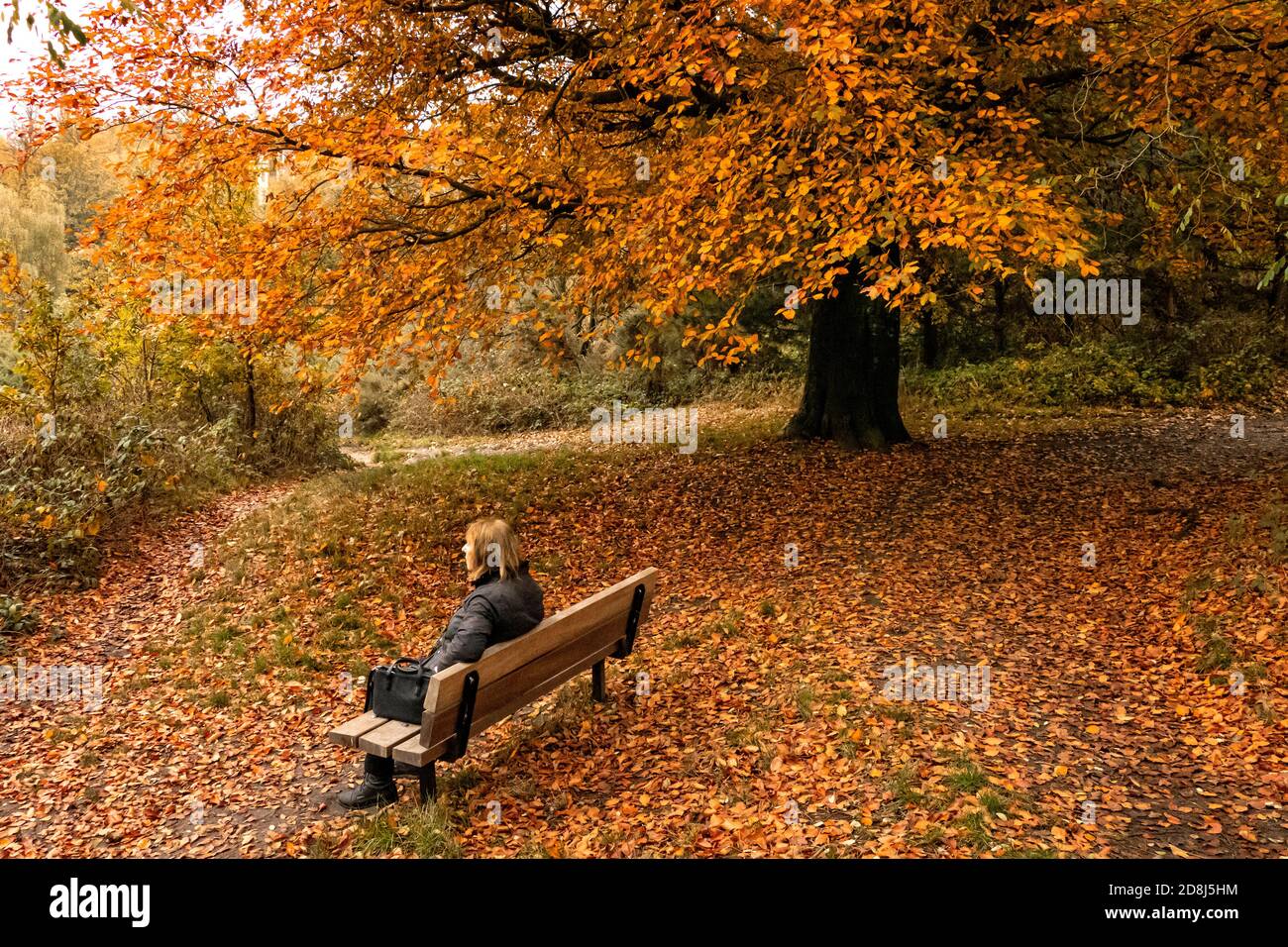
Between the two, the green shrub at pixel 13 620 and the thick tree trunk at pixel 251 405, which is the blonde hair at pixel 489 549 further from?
the thick tree trunk at pixel 251 405

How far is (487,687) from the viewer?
508cm

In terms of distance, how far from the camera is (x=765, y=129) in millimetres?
8438

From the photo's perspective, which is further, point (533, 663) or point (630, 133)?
point (630, 133)

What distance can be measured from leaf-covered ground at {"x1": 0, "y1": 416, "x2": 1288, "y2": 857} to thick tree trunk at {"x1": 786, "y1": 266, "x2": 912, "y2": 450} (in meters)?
1.05

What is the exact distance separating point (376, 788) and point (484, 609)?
1323mm

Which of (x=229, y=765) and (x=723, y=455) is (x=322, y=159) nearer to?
(x=229, y=765)

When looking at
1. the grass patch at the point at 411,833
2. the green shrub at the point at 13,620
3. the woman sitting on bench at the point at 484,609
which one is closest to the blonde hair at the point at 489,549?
the woman sitting on bench at the point at 484,609

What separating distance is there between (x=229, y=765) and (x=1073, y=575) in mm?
7869

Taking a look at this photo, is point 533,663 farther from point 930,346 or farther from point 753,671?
point 930,346

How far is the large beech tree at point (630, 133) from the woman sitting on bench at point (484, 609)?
331cm

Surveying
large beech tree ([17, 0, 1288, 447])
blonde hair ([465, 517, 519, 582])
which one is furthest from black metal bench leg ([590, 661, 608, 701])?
large beech tree ([17, 0, 1288, 447])

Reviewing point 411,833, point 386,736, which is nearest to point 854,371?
point 386,736

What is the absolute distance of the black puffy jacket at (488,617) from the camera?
501cm
